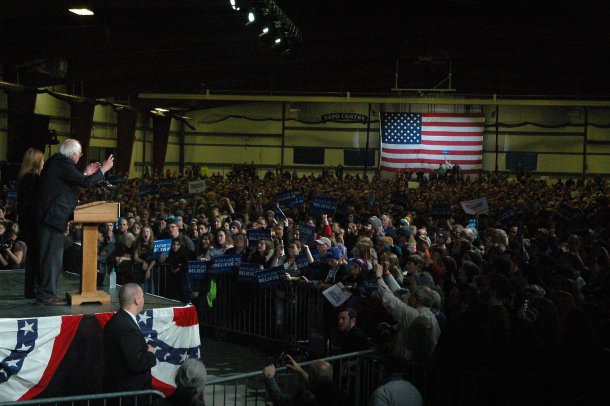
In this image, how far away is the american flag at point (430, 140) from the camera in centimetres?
Result: 4003

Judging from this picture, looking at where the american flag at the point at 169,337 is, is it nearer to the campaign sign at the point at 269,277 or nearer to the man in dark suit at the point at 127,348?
the man in dark suit at the point at 127,348

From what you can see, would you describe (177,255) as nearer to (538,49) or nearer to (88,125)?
(538,49)

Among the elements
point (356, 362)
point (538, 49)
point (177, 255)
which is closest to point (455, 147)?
point (538, 49)

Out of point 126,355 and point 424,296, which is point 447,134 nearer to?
point 424,296

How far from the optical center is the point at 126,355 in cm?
643

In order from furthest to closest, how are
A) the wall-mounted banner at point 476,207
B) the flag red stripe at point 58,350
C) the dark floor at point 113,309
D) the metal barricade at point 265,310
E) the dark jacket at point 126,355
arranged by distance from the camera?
the wall-mounted banner at point 476,207 → the metal barricade at point 265,310 → the dark floor at point 113,309 → the flag red stripe at point 58,350 → the dark jacket at point 126,355

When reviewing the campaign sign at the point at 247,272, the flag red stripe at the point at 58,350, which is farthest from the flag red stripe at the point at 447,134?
the flag red stripe at the point at 58,350

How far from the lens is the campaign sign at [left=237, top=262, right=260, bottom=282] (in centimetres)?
1183

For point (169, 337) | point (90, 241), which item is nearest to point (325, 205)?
point (169, 337)

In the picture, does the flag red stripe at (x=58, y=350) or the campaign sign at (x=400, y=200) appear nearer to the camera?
the flag red stripe at (x=58, y=350)

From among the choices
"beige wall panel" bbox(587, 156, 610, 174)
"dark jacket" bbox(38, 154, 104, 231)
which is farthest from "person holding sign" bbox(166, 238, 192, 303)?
"beige wall panel" bbox(587, 156, 610, 174)

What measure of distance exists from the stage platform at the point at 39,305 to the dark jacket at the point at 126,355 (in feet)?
4.38

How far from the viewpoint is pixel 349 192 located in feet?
78.5

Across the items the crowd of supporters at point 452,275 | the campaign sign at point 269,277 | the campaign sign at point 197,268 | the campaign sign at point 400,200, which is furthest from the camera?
the campaign sign at point 400,200
